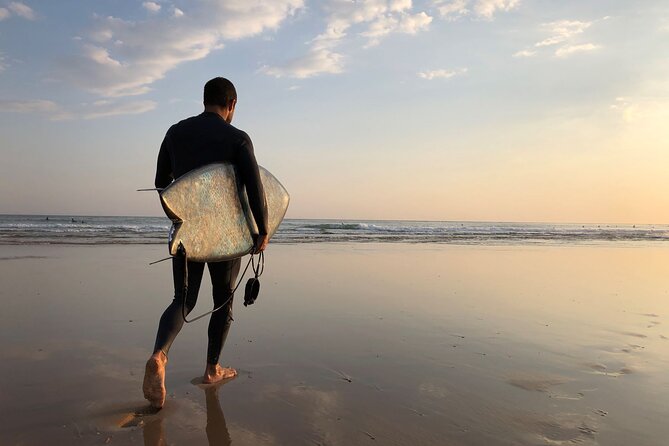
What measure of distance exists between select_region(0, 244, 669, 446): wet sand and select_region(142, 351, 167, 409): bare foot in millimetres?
76

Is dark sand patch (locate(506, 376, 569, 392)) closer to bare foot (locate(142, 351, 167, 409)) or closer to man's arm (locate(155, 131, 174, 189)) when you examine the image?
bare foot (locate(142, 351, 167, 409))

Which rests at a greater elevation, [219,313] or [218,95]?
[218,95]

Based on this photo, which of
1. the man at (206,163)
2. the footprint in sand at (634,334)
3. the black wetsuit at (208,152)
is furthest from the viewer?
the footprint in sand at (634,334)

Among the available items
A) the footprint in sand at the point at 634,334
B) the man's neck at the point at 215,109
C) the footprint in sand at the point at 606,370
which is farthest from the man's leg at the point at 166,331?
the footprint in sand at the point at 634,334

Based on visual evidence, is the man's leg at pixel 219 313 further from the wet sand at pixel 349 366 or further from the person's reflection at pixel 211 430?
the person's reflection at pixel 211 430

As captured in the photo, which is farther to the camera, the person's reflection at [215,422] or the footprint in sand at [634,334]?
the footprint in sand at [634,334]

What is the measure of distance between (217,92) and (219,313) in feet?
4.55

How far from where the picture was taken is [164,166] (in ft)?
9.59

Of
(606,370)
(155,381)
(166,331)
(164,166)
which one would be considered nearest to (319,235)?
(606,370)

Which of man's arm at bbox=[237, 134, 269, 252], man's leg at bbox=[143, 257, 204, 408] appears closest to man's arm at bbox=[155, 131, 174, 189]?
man's arm at bbox=[237, 134, 269, 252]

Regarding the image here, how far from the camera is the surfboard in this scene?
8.50 feet

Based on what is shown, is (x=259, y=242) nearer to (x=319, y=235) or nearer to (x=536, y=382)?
(x=536, y=382)

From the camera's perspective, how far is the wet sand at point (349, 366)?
2371mm

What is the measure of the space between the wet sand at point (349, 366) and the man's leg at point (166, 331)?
0.43 feet
